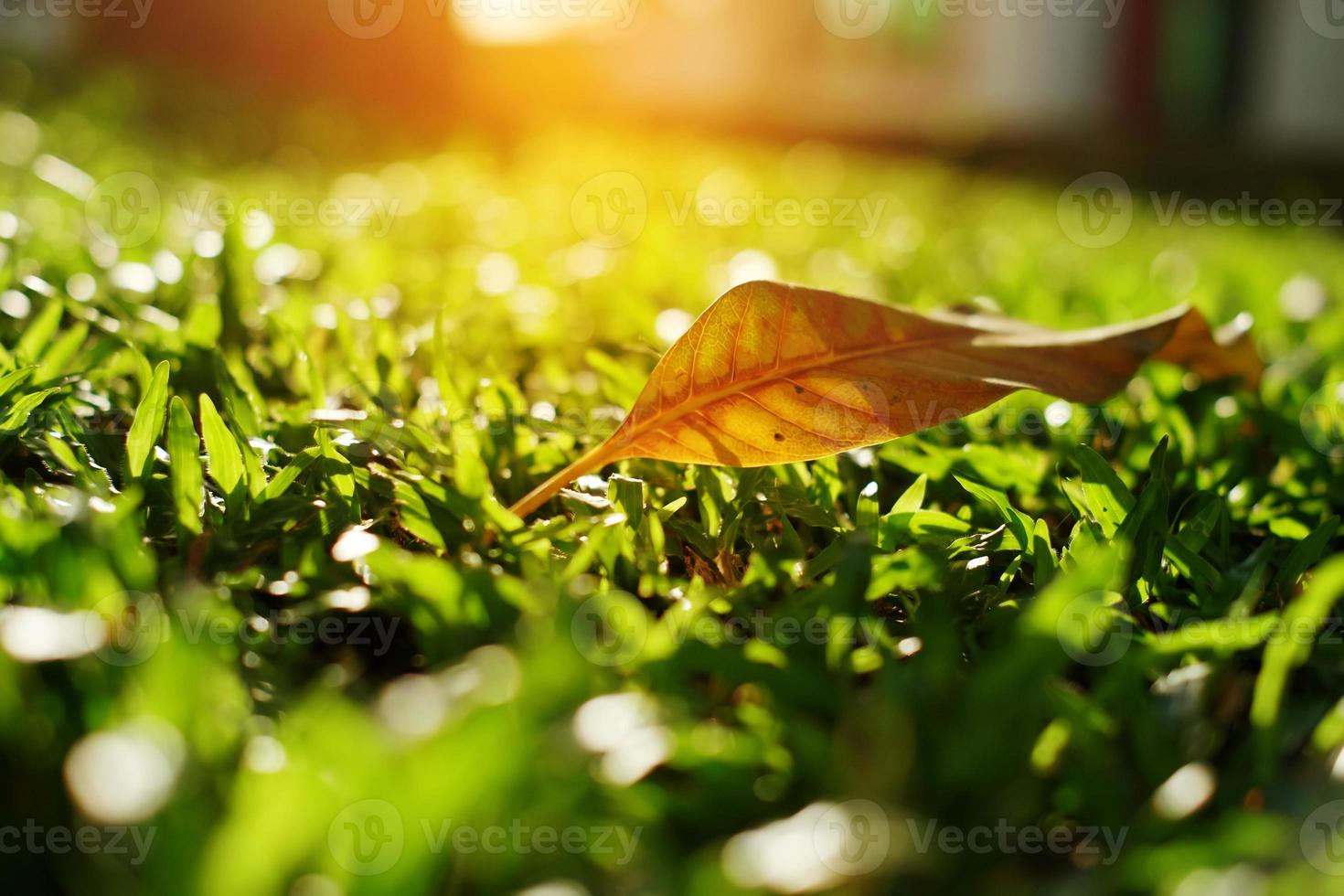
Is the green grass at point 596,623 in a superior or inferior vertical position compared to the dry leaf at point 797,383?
inferior

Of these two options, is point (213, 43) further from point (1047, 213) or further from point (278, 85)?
point (1047, 213)

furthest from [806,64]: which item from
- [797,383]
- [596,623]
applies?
[596,623]

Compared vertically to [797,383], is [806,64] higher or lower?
lower

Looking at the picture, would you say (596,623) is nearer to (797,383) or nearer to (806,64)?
(797,383)

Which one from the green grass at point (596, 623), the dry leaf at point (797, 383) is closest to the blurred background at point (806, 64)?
the green grass at point (596, 623)

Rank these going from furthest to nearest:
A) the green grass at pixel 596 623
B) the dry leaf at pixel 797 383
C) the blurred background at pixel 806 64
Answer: the blurred background at pixel 806 64
the dry leaf at pixel 797 383
the green grass at pixel 596 623

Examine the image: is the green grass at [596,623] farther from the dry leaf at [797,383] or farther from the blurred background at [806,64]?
the blurred background at [806,64]

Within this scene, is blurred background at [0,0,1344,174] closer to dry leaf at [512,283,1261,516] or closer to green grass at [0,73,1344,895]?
green grass at [0,73,1344,895]

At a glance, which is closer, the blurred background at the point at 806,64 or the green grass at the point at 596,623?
the green grass at the point at 596,623
